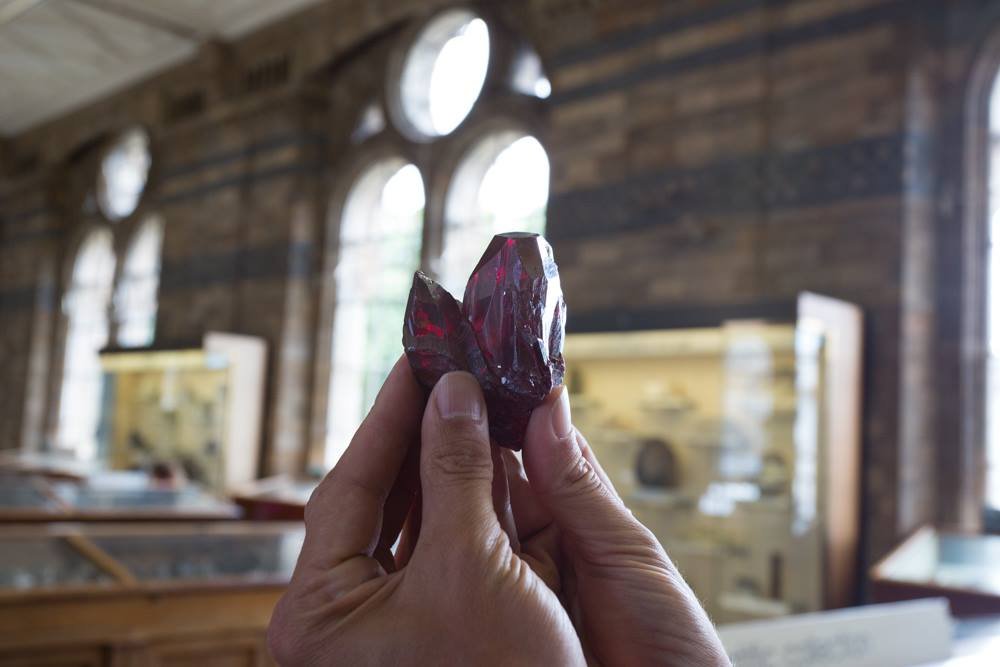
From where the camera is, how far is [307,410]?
40.8 ft

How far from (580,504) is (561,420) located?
108 mm

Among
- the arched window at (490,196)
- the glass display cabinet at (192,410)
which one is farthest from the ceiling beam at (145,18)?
the arched window at (490,196)

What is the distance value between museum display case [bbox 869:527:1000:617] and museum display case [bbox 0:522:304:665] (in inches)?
131

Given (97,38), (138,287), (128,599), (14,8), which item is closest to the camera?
(128,599)

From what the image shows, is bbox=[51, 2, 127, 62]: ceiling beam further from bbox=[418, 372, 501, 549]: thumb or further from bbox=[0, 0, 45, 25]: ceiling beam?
bbox=[418, 372, 501, 549]: thumb

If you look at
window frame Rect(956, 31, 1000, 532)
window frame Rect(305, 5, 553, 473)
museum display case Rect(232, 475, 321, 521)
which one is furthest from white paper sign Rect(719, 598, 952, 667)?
museum display case Rect(232, 475, 321, 521)

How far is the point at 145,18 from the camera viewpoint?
13.4 meters

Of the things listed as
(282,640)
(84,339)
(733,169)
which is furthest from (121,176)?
(282,640)

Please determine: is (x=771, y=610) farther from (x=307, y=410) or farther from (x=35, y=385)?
(x=35, y=385)

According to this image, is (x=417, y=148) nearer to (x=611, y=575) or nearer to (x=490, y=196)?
(x=490, y=196)

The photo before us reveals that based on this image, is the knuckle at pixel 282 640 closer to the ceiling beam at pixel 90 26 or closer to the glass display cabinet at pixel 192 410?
the glass display cabinet at pixel 192 410

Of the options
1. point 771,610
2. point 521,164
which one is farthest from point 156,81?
point 771,610

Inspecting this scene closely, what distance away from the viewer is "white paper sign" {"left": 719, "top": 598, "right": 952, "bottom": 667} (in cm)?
154

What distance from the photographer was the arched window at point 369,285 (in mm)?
11578
